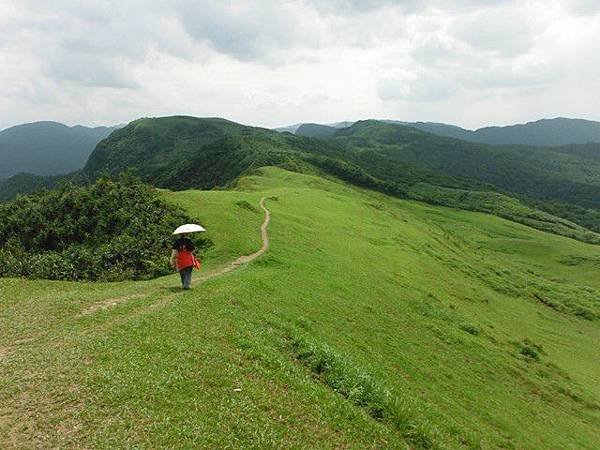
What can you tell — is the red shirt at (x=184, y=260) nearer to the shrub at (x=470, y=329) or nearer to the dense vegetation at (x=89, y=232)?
the dense vegetation at (x=89, y=232)

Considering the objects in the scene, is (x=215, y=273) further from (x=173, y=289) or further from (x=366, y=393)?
(x=366, y=393)

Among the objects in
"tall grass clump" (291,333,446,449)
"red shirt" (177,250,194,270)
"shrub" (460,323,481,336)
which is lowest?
"shrub" (460,323,481,336)

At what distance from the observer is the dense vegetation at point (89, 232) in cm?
3575

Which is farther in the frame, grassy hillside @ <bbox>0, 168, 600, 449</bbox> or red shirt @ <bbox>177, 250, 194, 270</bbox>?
red shirt @ <bbox>177, 250, 194, 270</bbox>

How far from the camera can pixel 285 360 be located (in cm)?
1986

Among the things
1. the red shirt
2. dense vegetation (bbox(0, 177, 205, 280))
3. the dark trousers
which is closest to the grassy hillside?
the dark trousers

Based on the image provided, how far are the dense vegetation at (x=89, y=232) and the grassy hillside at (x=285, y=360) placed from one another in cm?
423

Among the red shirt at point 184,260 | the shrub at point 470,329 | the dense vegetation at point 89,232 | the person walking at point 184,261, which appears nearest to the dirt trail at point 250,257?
the person walking at point 184,261

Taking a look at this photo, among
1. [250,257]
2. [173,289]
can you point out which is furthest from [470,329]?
[173,289]

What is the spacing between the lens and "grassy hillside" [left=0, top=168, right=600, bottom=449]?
45.8 feet

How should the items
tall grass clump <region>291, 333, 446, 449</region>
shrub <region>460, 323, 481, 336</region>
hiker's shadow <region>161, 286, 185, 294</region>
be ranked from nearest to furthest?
1. tall grass clump <region>291, 333, 446, 449</region>
2. hiker's shadow <region>161, 286, 185, 294</region>
3. shrub <region>460, 323, 481, 336</region>

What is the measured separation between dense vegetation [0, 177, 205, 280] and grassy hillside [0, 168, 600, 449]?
4.23 m

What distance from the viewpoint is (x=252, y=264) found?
118 feet

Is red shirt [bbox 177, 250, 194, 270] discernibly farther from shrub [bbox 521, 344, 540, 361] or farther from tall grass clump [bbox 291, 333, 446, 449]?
shrub [bbox 521, 344, 540, 361]
